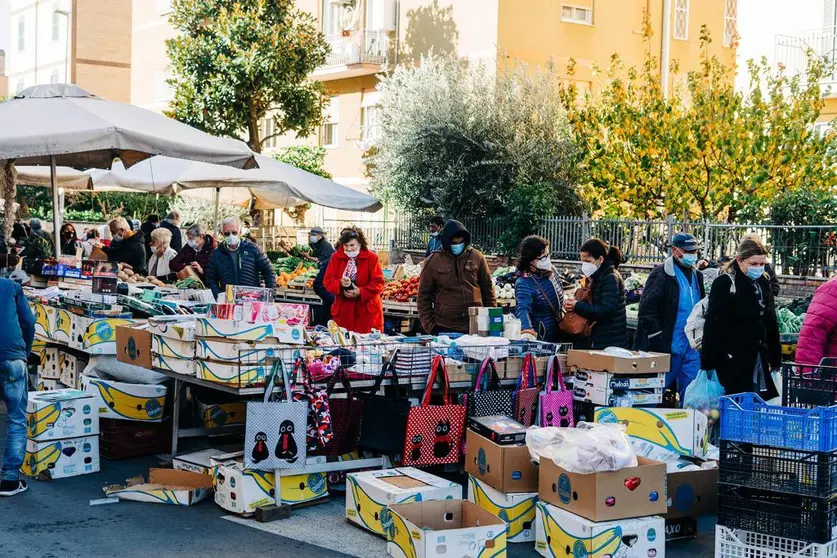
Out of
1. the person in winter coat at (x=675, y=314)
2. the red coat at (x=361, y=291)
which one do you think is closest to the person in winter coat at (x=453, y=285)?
the red coat at (x=361, y=291)

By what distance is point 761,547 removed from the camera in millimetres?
5570

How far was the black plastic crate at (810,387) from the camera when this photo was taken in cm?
584

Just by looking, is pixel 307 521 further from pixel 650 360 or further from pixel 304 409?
pixel 650 360

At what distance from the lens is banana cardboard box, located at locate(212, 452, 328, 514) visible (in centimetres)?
660

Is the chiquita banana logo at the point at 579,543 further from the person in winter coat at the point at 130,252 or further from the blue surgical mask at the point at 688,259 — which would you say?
the person in winter coat at the point at 130,252

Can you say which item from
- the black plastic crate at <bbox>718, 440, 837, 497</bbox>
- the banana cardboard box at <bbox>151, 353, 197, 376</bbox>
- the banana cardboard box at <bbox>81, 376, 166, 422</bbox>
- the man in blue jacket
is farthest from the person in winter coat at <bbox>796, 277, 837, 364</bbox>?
the man in blue jacket

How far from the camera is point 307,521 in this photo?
21.6 ft

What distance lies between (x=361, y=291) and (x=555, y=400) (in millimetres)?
3051

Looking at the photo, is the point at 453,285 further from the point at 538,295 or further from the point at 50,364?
the point at 50,364

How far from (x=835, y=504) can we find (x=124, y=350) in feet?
16.8

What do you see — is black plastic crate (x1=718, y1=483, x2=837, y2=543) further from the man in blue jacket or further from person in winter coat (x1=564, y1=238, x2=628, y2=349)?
the man in blue jacket

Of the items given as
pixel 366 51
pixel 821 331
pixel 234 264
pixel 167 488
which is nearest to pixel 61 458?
pixel 167 488

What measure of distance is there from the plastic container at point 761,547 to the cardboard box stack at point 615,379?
5.32 ft

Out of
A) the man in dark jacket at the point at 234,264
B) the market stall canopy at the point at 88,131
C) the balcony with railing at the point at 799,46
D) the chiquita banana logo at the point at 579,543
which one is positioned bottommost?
the chiquita banana logo at the point at 579,543
